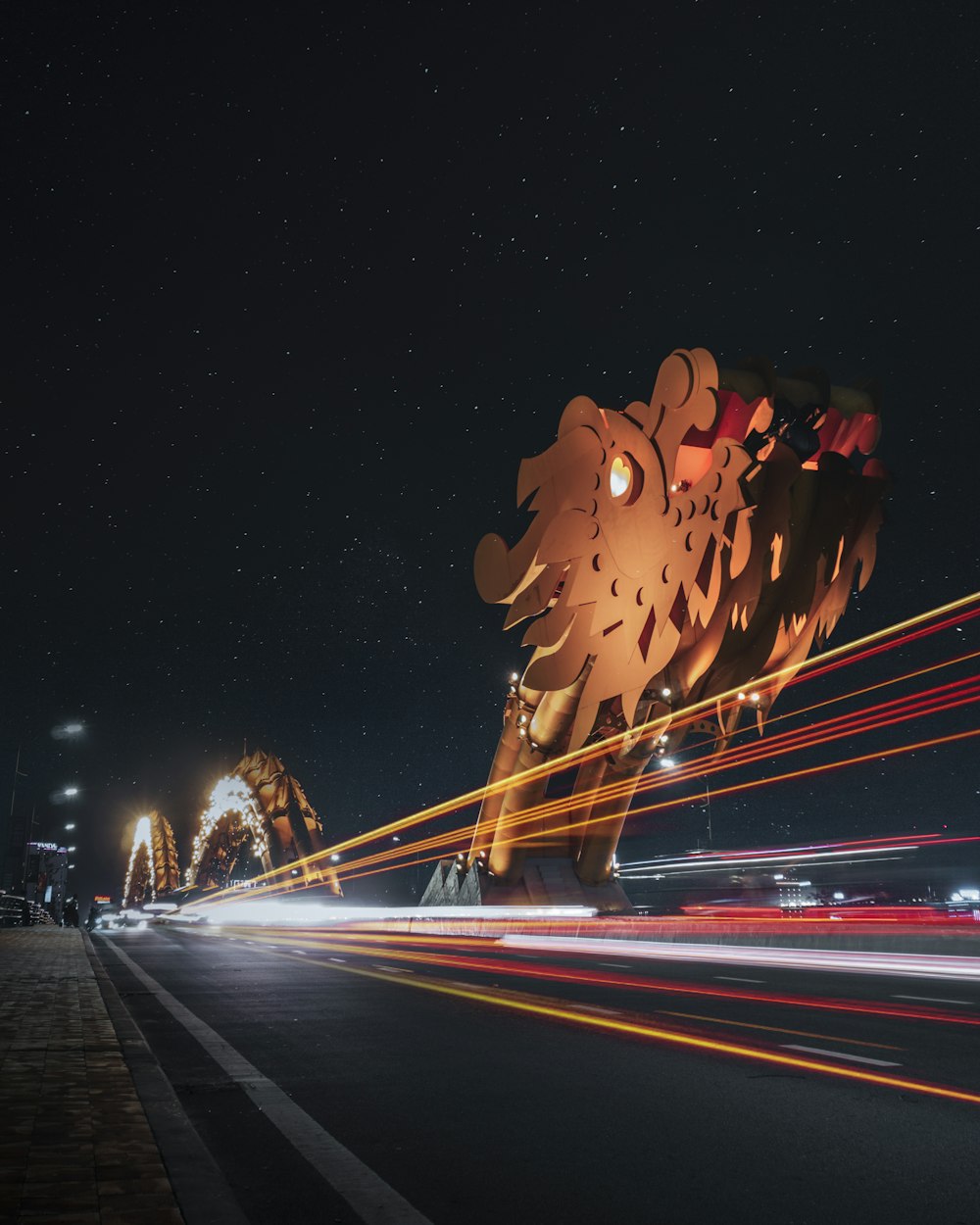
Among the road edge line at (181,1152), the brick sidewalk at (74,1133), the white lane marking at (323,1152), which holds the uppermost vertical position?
the brick sidewalk at (74,1133)

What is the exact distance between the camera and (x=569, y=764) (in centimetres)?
4062

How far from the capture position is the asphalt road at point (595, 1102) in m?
4.46

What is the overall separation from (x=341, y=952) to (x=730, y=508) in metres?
15.0

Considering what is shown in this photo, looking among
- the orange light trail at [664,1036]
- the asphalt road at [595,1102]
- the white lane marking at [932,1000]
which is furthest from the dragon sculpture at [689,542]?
the asphalt road at [595,1102]

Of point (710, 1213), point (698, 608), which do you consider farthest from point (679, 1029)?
point (698, 608)

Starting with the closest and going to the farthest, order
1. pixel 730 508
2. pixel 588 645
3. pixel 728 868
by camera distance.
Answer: pixel 730 508, pixel 588 645, pixel 728 868

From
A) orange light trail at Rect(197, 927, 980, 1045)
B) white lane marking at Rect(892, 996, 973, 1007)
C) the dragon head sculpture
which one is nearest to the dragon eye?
the dragon head sculpture

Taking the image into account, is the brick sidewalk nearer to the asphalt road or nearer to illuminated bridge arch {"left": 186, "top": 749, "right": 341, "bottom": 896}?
the asphalt road

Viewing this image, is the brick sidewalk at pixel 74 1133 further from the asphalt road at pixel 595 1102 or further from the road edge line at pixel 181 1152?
the asphalt road at pixel 595 1102

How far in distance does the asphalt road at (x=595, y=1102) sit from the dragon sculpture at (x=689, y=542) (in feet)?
46.4

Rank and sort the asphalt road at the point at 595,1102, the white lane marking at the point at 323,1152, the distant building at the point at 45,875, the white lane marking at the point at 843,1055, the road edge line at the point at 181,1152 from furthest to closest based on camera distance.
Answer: the distant building at the point at 45,875
the white lane marking at the point at 843,1055
the asphalt road at the point at 595,1102
the white lane marking at the point at 323,1152
the road edge line at the point at 181,1152

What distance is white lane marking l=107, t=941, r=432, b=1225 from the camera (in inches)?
167

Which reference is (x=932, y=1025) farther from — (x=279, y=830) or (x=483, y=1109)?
(x=279, y=830)

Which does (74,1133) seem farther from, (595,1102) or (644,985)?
(644,985)
